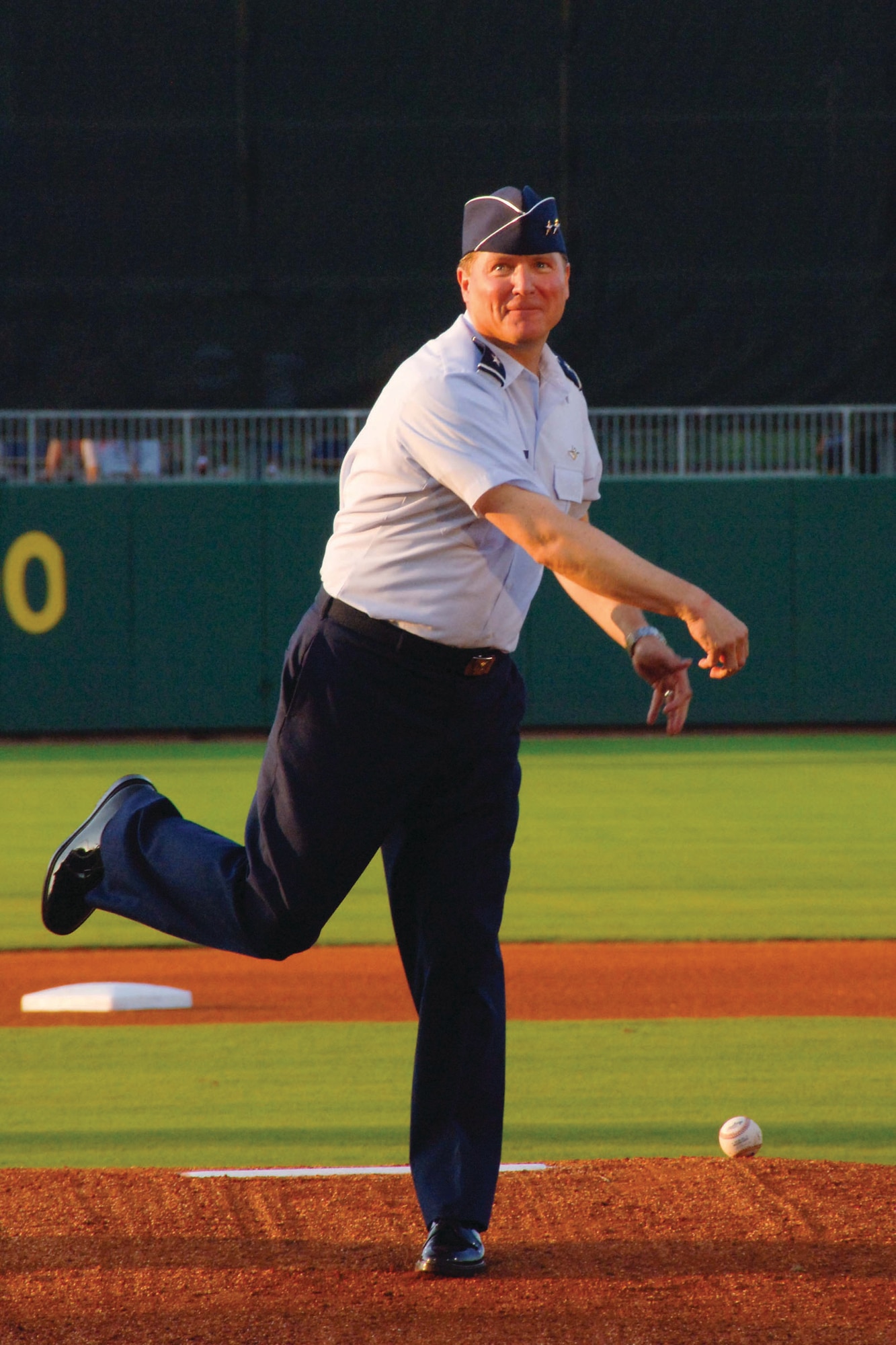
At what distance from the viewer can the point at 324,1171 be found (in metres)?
4.28

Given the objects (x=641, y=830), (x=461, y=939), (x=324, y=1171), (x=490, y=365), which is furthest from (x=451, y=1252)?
(x=641, y=830)

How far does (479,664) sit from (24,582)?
14446 millimetres

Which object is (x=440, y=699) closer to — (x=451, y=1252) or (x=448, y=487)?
(x=448, y=487)

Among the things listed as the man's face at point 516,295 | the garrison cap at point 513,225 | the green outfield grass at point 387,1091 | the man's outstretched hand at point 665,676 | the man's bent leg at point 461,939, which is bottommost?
the green outfield grass at point 387,1091

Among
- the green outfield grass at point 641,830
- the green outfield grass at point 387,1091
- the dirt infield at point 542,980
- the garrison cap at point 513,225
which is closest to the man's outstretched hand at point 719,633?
the garrison cap at point 513,225

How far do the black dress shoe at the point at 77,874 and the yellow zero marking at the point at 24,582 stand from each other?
13.6 m

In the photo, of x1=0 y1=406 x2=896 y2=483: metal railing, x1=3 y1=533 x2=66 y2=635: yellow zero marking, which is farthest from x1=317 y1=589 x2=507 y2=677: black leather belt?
x1=0 y1=406 x2=896 y2=483: metal railing

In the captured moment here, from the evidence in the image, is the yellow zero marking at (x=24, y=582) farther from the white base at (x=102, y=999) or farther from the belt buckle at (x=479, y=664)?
the belt buckle at (x=479, y=664)

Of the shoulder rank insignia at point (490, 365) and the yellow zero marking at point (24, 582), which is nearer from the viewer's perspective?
the shoulder rank insignia at point (490, 365)

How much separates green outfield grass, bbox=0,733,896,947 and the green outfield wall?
22.4 inches

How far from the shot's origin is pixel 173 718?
17328 mm

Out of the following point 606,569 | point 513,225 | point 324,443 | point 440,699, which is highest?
point 324,443

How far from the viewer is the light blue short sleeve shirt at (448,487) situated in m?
3.16

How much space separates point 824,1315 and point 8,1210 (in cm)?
179
